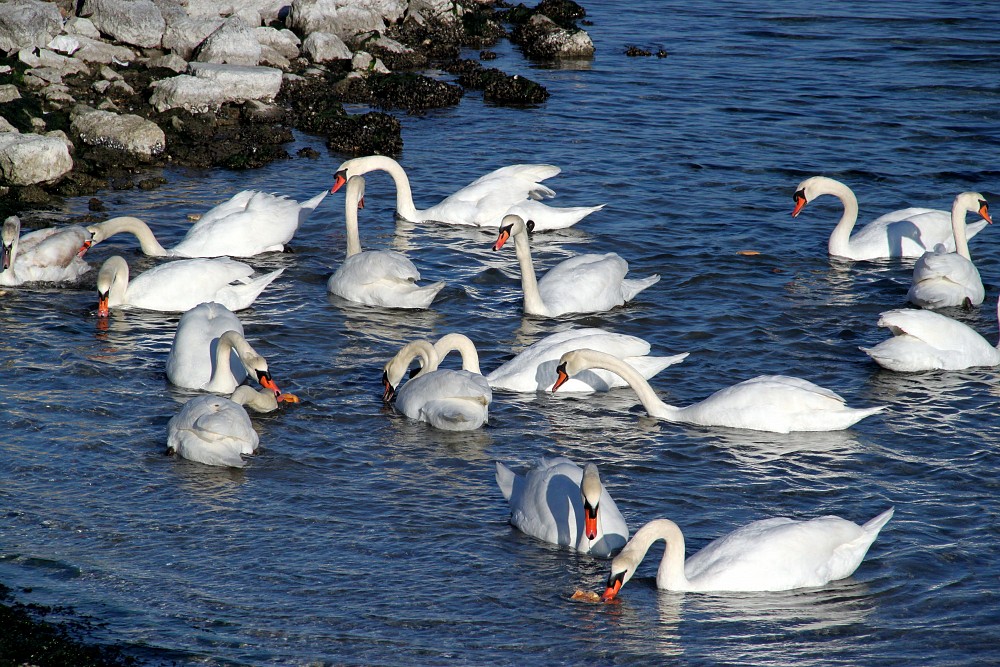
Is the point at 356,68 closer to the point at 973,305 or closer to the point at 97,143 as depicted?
the point at 97,143

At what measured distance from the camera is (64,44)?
19.1 meters

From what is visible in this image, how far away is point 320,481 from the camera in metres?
8.49

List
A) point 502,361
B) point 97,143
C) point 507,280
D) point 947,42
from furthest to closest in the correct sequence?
point 947,42 → point 97,143 → point 507,280 → point 502,361

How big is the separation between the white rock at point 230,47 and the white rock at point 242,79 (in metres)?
0.46

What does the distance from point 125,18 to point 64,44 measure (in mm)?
1337

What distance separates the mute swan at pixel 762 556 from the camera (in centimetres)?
713

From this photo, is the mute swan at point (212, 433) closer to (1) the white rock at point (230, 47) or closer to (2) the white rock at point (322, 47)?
(1) the white rock at point (230, 47)

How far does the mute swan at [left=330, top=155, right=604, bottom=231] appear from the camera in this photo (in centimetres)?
1516

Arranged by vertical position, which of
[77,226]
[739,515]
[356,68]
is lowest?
[739,515]

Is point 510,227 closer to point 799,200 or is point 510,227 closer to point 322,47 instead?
point 799,200

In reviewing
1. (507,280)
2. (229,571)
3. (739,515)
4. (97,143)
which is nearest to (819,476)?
(739,515)

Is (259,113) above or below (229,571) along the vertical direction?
above

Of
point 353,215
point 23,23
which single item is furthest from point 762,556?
point 23,23

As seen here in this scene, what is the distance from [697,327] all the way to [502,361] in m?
2.13
